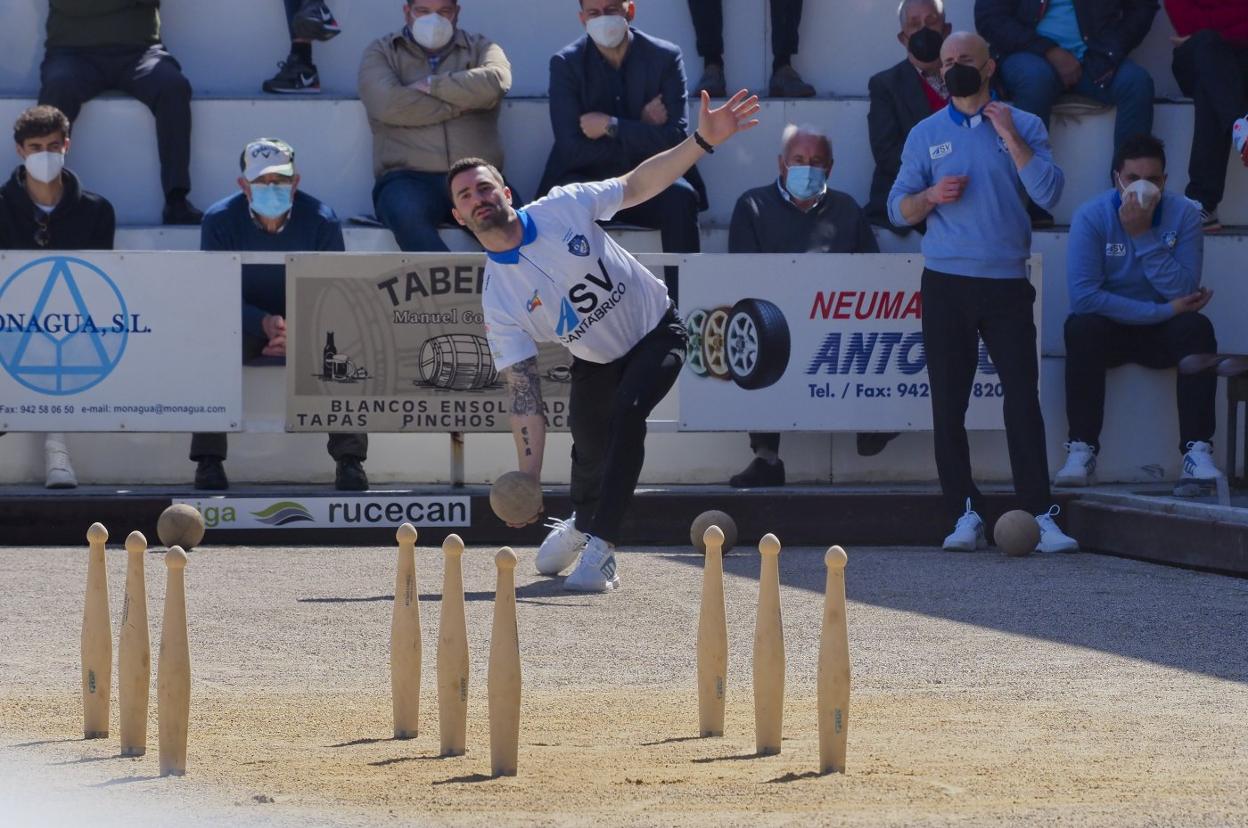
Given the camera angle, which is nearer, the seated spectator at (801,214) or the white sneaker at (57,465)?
the white sneaker at (57,465)

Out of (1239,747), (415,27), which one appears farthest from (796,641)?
(415,27)

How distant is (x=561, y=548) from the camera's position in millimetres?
9703

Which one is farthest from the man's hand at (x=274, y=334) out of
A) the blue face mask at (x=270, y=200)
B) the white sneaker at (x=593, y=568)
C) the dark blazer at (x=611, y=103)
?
the white sneaker at (x=593, y=568)

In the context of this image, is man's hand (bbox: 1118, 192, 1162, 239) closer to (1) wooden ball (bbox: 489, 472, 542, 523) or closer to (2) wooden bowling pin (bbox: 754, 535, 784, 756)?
(1) wooden ball (bbox: 489, 472, 542, 523)

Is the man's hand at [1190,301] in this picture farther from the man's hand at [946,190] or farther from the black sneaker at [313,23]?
the black sneaker at [313,23]

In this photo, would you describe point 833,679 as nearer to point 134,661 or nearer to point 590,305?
point 134,661

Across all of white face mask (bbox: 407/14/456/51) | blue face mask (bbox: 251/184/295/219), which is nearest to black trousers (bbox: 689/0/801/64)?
white face mask (bbox: 407/14/456/51)

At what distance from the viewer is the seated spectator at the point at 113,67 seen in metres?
13.3

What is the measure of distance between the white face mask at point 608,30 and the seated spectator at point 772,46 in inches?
56.8

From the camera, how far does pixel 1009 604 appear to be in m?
8.97

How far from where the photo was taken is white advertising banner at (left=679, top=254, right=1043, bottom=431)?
11.4m

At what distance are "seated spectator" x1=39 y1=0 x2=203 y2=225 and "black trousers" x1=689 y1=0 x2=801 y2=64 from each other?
3.64 meters

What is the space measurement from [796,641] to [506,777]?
9.48ft

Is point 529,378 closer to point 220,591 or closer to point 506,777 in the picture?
point 220,591
